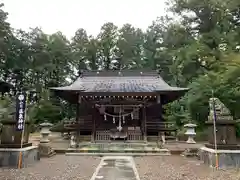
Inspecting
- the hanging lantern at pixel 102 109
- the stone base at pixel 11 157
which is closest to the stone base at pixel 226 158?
the stone base at pixel 11 157

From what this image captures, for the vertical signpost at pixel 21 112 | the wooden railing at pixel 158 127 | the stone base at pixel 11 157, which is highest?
the vertical signpost at pixel 21 112

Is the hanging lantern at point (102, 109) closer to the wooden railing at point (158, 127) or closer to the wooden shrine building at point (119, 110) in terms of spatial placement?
the wooden shrine building at point (119, 110)

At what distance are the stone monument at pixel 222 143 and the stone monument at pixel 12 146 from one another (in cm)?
671

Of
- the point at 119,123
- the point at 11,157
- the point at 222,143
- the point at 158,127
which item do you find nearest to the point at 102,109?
the point at 119,123

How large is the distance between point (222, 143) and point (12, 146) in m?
7.70

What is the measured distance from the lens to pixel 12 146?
8250mm

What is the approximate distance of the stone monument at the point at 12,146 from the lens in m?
7.94

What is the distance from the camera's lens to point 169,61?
32.5m

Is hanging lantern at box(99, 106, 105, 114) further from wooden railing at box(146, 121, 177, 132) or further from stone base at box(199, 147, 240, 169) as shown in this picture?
stone base at box(199, 147, 240, 169)

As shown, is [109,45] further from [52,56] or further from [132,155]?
[132,155]

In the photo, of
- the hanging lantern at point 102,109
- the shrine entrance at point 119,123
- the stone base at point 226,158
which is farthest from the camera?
the hanging lantern at point 102,109

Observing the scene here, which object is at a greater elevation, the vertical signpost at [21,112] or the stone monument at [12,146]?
the vertical signpost at [21,112]

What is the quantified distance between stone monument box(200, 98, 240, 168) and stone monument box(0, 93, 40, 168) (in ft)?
22.0

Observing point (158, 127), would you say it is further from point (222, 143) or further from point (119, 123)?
point (222, 143)
